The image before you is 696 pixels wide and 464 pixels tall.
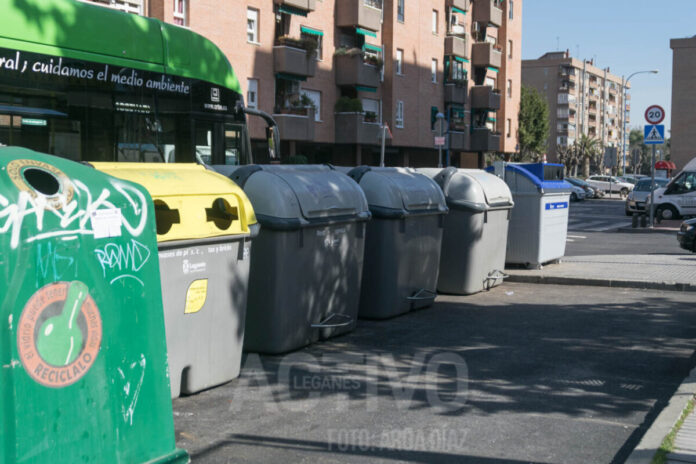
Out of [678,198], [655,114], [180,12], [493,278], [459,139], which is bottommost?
[493,278]

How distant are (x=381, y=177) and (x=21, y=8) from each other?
15.0 ft

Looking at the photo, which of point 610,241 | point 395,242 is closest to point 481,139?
point 610,241

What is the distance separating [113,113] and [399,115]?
32707mm

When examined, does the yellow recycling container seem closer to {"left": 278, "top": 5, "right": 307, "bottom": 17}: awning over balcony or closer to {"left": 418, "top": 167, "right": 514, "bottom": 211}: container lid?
{"left": 418, "top": 167, "right": 514, "bottom": 211}: container lid

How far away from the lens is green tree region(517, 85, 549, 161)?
67500 mm

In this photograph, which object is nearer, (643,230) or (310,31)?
(643,230)

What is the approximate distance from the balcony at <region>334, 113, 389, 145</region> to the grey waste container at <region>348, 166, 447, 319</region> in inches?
1112

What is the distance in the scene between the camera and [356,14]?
3766 cm

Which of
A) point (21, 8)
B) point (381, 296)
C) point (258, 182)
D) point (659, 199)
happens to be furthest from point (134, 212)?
point (659, 199)

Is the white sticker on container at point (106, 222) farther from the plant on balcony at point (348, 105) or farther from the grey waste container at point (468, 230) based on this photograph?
the plant on balcony at point (348, 105)

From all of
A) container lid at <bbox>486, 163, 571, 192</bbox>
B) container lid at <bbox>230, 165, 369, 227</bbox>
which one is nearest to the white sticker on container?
container lid at <bbox>230, 165, 369, 227</bbox>

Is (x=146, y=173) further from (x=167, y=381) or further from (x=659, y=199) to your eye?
(x=659, y=199)

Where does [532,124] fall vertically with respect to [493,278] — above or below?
above

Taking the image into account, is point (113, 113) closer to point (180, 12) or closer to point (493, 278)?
point (493, 278)
